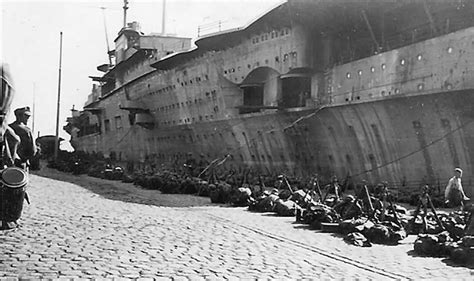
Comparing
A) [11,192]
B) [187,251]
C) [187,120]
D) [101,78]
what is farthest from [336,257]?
[101,78]

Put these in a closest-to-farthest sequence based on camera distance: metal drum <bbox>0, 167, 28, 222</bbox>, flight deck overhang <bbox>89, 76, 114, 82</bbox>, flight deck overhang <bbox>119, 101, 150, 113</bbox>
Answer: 1. metal drum <bbox>0, 167, 28, 222</bbox>
2. flight deck overhang <bbox>119, 101, 150, 113</bbox>
3. flight deck overhang <bbox>89, 76, 114, 82</bbox>

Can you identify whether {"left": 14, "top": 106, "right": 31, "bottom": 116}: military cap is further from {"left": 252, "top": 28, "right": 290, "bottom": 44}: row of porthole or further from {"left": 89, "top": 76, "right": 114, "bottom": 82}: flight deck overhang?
{"left": 89, "top": 76, "right": 114, "bottom": 82}: flight deck overhang

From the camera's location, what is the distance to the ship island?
46.9ft

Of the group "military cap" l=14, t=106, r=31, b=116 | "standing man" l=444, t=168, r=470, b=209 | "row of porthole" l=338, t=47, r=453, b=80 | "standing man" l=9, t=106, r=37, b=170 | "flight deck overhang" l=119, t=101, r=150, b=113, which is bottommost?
"standing man" l=444, t=168, r=470, b=209

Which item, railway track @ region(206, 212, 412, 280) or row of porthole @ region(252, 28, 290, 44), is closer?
→ railway track @ region(206, 212, 412, 280)

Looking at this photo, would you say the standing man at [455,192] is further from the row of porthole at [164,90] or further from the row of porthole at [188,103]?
the row of porthole at [164,90]

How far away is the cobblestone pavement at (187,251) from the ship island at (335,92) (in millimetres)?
6549

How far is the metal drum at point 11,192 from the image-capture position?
26.1ft

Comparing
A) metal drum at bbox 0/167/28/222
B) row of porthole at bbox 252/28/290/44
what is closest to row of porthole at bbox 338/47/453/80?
row of porthole at bbox 252/28/290/44

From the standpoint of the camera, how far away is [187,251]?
688 centimetres

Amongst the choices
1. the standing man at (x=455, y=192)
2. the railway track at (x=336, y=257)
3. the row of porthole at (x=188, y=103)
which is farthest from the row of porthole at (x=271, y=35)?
the railway track at (x=336, y=257)

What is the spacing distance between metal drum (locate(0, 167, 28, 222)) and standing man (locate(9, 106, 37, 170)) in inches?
28.7

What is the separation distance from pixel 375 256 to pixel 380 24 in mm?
13892

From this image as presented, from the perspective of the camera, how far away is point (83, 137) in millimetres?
57250
